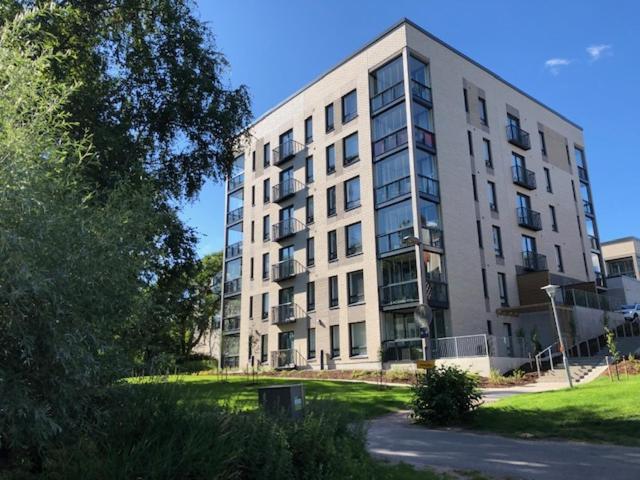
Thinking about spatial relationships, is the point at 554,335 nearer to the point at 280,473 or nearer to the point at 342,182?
the point at 342,182

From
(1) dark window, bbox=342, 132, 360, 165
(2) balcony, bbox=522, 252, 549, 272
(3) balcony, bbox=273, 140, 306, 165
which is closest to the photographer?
(1) dark window, bbox=342, 132, 360, 165

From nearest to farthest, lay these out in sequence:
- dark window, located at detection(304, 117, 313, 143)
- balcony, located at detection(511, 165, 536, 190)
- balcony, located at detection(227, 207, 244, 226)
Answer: balcony, located at detection(511, 165, 536, 190)
dark window, located at detection(304, 117, 313, 143)
balcony, located at detection(227, 207, 244, 226)

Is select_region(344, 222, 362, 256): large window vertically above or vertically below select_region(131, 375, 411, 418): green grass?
above

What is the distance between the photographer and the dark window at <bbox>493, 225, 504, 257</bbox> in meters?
31.9

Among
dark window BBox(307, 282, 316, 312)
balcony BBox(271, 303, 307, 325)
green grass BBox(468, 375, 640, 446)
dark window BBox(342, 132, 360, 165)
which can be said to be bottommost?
green grass BBox(468, 375, 640, 446)

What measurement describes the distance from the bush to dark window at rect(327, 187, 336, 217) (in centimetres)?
2126

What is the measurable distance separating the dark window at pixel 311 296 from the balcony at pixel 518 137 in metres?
16.2

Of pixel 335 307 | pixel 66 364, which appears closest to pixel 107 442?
pixel 66 364

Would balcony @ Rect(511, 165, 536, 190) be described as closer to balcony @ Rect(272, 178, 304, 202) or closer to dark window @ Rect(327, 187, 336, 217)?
dark window @ Rect(327, 187, 336, 217)

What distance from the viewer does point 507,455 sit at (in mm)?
9086

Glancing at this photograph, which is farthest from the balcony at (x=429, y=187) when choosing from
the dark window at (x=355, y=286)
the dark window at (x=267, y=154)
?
the dark window at (x=267, y=154)

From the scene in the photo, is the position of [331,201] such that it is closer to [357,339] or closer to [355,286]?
[355,286]

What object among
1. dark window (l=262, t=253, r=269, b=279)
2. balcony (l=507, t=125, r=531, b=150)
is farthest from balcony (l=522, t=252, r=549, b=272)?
dark window (l=262, t=253, r=269, b=279)

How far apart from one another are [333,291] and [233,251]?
13.9 m
